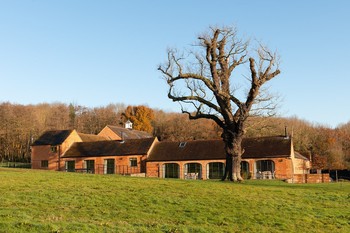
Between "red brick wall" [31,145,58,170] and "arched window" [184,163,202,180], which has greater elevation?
"red brick wall" [31,145,58,170]

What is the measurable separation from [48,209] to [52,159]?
146 ft

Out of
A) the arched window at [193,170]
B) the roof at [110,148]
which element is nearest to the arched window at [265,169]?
the arched window at [193,170]

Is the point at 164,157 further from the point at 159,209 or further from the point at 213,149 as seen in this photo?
the point at 159,209

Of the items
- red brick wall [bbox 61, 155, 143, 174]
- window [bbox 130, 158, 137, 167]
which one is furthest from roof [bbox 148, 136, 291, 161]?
window [bbox 130, 158, 137, 167]

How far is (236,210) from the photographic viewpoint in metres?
15.5

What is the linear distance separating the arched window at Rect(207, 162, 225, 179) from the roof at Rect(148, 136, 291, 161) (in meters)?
0.82

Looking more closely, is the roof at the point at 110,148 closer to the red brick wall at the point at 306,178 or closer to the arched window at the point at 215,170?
the arched window at the point at 215,170

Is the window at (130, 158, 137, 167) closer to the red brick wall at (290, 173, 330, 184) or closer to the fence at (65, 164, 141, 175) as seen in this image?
the fence at (65, 164, 141, 175)

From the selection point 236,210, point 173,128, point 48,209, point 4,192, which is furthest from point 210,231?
point 173,128

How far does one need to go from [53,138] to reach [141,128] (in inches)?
1488

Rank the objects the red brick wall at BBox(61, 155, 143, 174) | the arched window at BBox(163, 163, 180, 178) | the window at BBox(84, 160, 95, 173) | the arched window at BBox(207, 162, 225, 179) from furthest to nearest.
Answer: the window at BBox(84, 160, 95, 173) → the red brick wall at BBox(61, 155, 143, 174) → the arched window at BBox(163, 163, 180, 178) → the arched window at BBox(207, 162, 225, 179)

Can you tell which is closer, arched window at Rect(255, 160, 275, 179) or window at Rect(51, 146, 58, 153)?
arched window at Rect(255, 160, 275, 179)

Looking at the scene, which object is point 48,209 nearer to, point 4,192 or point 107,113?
point 4,192

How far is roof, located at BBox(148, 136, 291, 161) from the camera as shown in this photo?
149 feet
